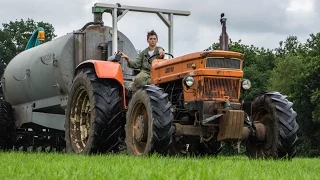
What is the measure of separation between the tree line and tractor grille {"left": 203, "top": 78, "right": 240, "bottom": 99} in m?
30.3

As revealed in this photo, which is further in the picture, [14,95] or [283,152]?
[14,95]

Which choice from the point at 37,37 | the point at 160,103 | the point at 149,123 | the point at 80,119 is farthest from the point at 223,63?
the point at 37,37

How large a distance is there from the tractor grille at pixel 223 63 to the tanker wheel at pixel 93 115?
178 centimetres

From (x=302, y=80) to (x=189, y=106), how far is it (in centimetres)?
4006

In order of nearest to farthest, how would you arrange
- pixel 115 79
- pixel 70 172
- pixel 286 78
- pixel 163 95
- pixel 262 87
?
1. pixel 70 172
2. pixel 163 95
3. pixel 115 79
4. pixel 286 78
5. pixel 262 87

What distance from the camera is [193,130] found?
9.84 metres

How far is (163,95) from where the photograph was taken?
955 cm

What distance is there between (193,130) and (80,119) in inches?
113

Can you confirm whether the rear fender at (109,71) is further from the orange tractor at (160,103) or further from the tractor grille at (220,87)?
the tractor grille at (220,87)

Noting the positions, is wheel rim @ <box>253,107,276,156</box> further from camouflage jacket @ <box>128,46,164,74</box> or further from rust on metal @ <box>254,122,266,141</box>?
camouflage jacket @ <box>128,46,164,74</box>

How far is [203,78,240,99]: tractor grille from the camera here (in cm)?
1009

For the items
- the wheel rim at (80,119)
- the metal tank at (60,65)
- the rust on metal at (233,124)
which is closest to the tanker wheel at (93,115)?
the wheel rim at (80,119)

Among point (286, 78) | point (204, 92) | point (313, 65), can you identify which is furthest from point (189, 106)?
point (286, 78)

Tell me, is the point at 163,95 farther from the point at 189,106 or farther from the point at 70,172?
the point at 70,172
